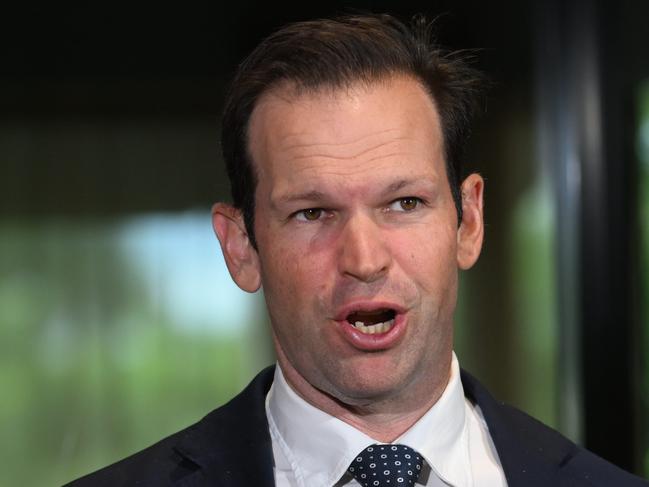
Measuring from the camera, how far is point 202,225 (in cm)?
402

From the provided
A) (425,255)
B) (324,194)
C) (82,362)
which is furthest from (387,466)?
(82,362)

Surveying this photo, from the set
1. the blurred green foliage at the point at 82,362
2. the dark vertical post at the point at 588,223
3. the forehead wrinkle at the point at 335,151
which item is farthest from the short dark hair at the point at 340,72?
the dark vertical post at the point at 588,223

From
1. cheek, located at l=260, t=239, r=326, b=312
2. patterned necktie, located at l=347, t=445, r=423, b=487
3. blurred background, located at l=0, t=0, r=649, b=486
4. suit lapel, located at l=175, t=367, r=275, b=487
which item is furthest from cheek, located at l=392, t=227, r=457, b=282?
blurred background, located at l=0, t=0, r=649, b=486

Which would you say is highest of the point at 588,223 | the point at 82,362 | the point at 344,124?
the point at 344,124

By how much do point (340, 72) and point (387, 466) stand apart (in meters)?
0.63

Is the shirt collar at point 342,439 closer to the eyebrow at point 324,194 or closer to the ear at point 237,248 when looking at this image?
the ear at point 237,248

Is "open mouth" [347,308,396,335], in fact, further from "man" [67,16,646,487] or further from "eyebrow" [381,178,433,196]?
"eyebrow" [381,178,433,196]

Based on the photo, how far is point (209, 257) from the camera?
4023 millimetres

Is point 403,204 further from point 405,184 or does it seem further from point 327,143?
point 327,143

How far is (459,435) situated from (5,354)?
6.90ft

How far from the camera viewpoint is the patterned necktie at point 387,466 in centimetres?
205

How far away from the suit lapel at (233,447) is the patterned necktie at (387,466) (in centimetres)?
15

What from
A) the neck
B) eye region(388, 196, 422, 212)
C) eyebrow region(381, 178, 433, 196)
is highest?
eyebrow region(381, 178, 433, 196)

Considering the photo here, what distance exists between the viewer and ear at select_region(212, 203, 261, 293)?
2.27m
